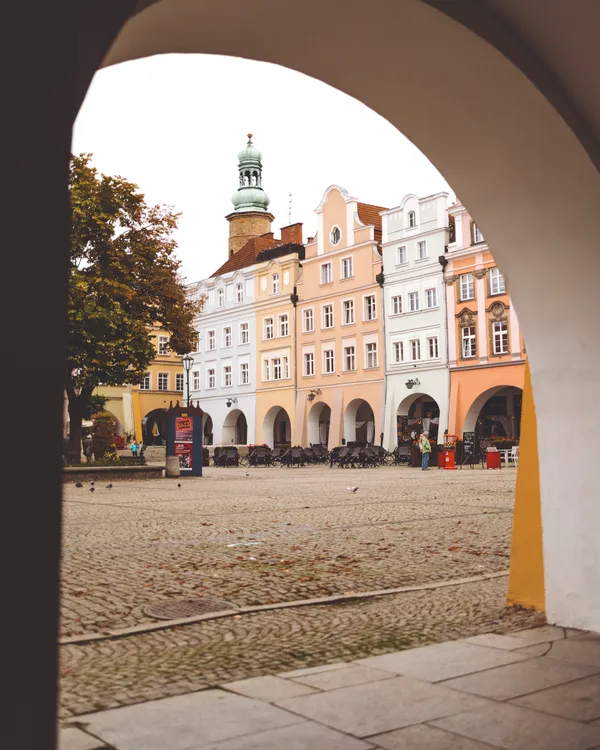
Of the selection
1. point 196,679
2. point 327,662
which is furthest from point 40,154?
point 327,662

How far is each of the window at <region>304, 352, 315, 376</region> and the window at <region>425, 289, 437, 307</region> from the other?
10.3m

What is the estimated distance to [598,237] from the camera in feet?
15.3

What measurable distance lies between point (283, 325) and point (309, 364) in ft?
12.4

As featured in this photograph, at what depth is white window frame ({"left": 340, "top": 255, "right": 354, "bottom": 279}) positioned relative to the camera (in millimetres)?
50062

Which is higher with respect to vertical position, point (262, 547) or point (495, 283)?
point (495, 283)

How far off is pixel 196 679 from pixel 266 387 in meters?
52.0

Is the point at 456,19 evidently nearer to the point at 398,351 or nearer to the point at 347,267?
the point at 398,351

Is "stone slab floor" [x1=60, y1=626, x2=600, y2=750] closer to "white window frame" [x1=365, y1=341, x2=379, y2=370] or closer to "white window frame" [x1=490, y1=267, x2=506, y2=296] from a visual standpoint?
"white window frame" [x1=490, y1=267, x2=506, y2=296]

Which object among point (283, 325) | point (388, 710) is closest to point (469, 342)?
→ point (283, 325)

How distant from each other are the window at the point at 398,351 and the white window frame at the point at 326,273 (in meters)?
7.16

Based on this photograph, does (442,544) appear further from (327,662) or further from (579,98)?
(579,98)

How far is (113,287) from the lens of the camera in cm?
2956

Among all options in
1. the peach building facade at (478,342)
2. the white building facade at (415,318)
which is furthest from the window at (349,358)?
the peach building facade at (478,342)

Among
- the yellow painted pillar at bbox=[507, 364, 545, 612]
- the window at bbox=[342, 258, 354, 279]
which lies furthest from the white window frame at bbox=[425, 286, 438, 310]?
the yellow painted pillar at bbox=[507, 364, 545, 612]
